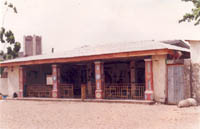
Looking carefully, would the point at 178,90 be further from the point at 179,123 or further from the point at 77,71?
the point at 77,71

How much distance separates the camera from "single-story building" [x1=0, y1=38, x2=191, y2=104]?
493 inches

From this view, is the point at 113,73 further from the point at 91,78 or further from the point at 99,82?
the point at 99,82

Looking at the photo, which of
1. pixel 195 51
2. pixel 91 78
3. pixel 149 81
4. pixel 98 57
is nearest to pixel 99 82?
pixel 98 57

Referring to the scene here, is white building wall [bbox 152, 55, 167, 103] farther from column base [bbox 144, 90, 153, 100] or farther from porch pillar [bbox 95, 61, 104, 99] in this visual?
porch pillar [bbox 95, 61, 104, 99]

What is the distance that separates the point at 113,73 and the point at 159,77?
225 inches

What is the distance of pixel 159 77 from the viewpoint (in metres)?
13.0

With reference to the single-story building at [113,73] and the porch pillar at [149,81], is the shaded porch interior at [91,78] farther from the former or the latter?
the porch pillar at [149,81]

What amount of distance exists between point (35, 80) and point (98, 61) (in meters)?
8.39

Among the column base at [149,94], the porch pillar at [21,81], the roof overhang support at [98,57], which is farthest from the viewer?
the porch pillar at [21,81]

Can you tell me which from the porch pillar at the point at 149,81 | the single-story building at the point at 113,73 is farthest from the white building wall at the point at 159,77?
the porch pillar at the point at 149,81

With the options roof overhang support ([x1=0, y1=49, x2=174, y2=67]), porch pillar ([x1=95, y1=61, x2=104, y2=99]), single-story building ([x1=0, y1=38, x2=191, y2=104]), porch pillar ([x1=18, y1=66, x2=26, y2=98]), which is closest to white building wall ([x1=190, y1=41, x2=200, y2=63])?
single-story building ([x1=0, y1=38, x2=191, y2=104])

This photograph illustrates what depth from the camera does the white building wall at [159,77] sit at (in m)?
12.8

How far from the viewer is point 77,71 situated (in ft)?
66.0

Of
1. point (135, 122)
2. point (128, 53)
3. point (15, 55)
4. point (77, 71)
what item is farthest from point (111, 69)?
point (15, 55)
